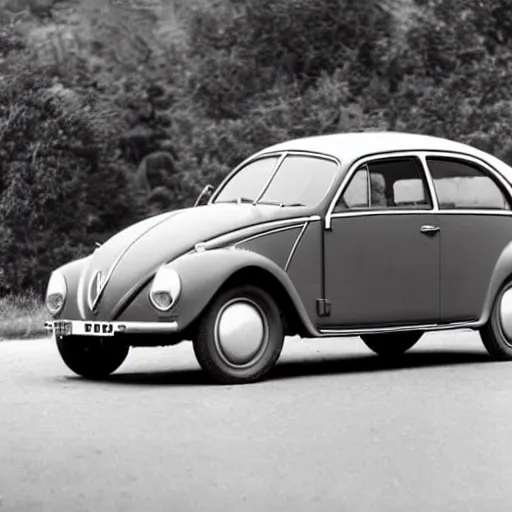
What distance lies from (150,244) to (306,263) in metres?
1.12

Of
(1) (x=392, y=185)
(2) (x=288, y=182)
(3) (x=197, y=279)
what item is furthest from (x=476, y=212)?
(3) (x=197, y=279)

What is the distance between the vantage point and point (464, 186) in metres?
13.2

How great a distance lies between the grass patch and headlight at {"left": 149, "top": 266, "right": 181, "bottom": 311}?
573 centimetres

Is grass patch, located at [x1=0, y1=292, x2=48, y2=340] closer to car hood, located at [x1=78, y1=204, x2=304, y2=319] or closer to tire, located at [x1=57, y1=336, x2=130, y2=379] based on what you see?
tire, located at [x1=57, y1=336, x2=130, y2=379]

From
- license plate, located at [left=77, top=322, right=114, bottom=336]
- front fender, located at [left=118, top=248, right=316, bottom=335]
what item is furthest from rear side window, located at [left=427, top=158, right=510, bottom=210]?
license plate, located at [left=77, top=322, right=114, bottom=336]

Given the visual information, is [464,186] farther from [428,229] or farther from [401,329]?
[401,329]

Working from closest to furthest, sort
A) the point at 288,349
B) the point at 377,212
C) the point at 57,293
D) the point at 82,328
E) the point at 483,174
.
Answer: the point at 82,328 → the point at 57,293 → the point at 377,212 → the point at 483,174 → the point at 288,349

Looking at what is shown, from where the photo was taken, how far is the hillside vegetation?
119ft

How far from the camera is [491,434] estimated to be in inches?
367

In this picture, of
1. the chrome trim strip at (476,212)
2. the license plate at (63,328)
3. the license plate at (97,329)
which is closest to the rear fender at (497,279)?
the chrome trim strip at (476,212)

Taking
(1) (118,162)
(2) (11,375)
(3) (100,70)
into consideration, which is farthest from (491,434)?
(3) (100,70)

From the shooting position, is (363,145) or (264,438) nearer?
(264,438)

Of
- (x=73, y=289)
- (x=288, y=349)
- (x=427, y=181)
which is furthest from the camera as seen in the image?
(x=288, y=349)

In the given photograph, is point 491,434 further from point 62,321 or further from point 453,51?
point 453,51
